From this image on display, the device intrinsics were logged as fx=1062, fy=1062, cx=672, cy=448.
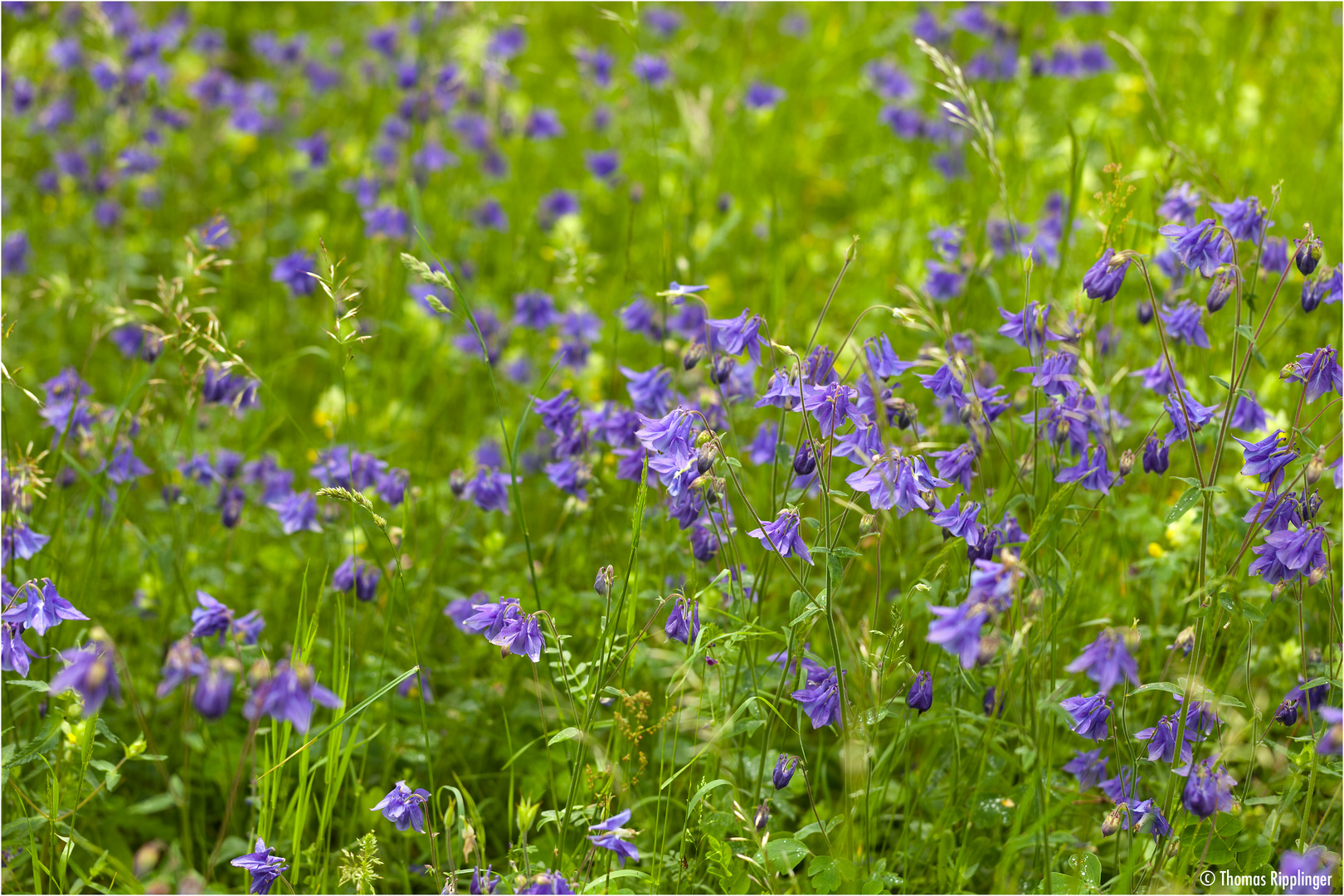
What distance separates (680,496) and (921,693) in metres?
0.67

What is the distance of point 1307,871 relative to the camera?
192 centimetres

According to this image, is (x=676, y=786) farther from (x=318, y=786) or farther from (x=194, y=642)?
(x=194, y=642)

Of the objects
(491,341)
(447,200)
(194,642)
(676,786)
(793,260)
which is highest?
(447,200)

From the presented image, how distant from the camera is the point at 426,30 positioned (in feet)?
14.1

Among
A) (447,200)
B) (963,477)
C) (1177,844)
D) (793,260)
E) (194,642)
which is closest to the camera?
(1177,844)

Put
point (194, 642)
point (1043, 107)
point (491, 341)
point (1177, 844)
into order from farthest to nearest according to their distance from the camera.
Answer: point (1043, 107) < point (491, 341) < point (194, 642) < point (1177, 844)

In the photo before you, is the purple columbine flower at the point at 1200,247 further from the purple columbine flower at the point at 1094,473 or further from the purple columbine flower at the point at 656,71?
the purple columbine flower at the point at 656,71

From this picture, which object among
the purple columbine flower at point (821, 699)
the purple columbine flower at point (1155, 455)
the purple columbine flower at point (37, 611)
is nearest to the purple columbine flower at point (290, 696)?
the purple columbine flower at point (37, 611)

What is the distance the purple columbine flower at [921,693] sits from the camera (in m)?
2.26

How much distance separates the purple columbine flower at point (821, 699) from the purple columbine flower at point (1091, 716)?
492 mm

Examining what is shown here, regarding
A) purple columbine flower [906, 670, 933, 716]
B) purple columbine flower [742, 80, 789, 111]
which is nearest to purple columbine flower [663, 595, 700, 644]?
purple columbine flower [906, 670, 933, 716]

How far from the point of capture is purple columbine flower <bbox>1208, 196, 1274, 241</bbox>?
262 centimetres

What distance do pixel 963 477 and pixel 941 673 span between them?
0.72m

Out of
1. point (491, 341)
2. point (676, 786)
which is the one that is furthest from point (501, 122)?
point (676, 786)
